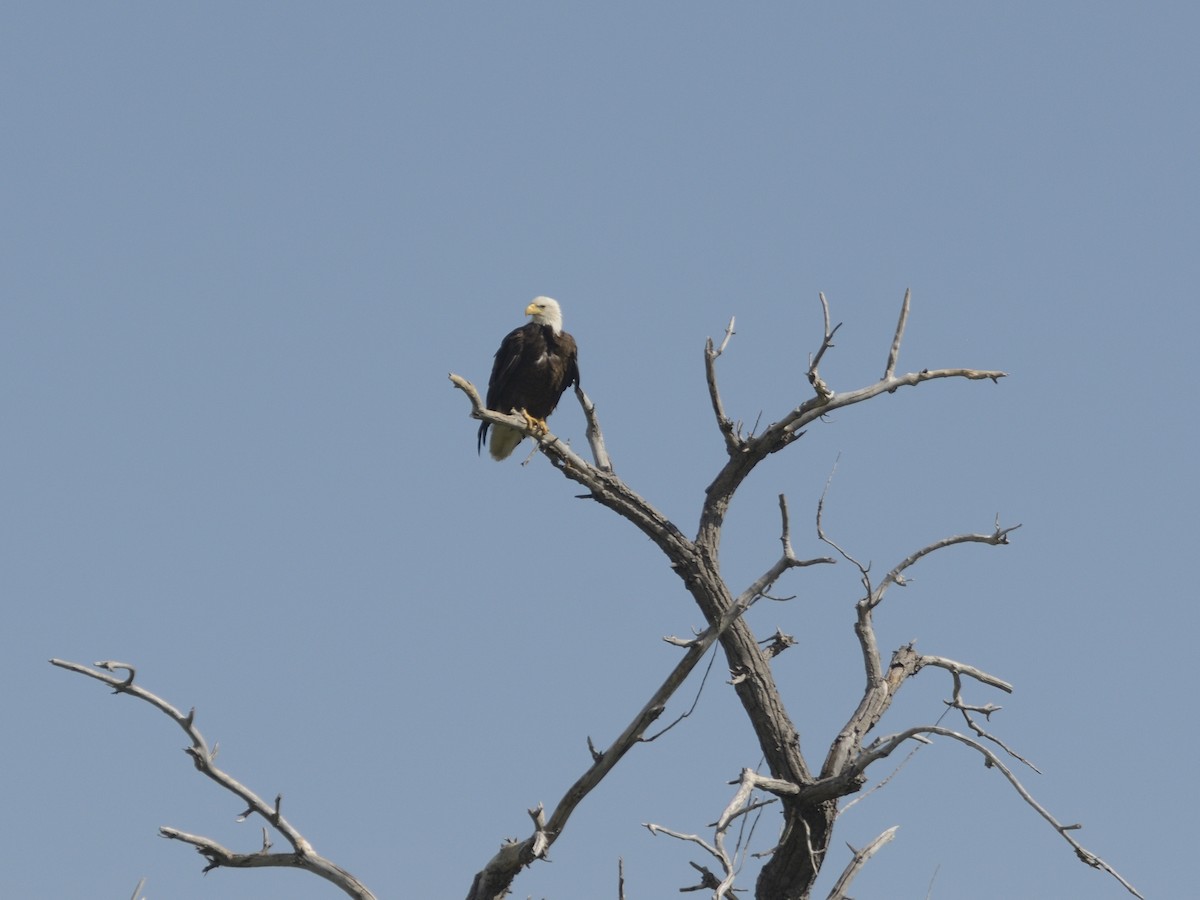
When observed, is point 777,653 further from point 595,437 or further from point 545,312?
point 545,312

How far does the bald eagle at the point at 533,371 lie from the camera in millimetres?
10578

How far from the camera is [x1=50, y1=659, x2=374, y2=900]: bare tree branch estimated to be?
19.3 feet

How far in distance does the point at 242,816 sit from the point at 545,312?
565 centimetres

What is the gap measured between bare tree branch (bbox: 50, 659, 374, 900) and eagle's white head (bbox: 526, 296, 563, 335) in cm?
538

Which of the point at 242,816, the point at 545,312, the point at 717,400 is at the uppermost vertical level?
the point at 545,312

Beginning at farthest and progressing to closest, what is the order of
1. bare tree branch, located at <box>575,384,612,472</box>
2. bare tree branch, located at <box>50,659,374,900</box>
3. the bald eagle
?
the bald eagle
bare tree branch, located at <box>575,384,612,472</box>
bare tree branch, located at <box>50,659,374,900</box>

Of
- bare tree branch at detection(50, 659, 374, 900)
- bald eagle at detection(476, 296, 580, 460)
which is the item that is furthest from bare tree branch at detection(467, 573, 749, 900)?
bald eagle at detection(476, 296, 580, 460)

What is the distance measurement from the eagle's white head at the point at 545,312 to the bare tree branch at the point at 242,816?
5.38 m

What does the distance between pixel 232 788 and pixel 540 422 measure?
15.5ft

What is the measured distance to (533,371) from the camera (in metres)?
10.6

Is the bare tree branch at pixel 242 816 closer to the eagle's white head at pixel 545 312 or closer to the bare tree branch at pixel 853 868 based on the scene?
the bare tree branch at pixel 853 868

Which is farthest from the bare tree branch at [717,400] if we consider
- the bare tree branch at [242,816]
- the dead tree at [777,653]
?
the bare tree branch at [242,816]

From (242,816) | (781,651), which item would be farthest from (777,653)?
(242,816)

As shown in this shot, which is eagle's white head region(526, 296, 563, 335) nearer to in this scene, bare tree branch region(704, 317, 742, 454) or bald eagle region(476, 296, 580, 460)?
bald eagle region(476, 296, 580, 460)
